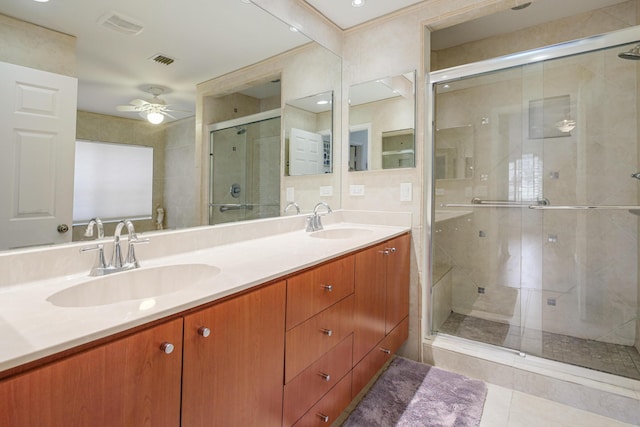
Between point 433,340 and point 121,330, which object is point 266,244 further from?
point 433,340

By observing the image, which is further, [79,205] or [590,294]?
[590,294]

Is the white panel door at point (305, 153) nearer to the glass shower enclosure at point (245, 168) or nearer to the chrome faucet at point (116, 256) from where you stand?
the glass shower enclosure at point (245, 168)

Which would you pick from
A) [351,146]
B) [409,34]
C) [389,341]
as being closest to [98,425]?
[389,341]

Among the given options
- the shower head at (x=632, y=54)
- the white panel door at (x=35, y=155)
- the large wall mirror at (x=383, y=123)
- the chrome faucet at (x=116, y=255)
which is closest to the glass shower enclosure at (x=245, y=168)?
the chrome faucet at (x=116, y=255)

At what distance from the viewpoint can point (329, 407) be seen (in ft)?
4.26

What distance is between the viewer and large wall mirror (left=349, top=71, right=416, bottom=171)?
213 centimetres

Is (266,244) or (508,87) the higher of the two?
(508,87)

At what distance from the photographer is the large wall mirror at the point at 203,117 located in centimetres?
112

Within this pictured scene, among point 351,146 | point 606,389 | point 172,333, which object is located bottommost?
point 606,389

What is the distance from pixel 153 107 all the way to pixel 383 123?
1.49m

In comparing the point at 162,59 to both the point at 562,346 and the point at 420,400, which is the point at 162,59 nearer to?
the point at 420,400

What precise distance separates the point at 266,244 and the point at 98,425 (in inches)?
40.4

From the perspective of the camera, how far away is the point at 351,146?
7.82 ft

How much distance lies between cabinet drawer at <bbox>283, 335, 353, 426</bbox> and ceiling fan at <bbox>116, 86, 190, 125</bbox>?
3.72ft
